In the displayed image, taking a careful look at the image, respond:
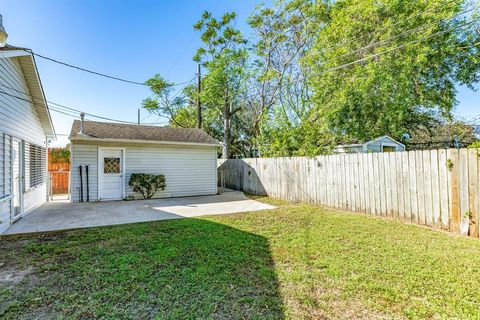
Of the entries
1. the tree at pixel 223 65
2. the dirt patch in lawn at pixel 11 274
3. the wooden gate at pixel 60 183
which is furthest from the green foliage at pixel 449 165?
the wooden gate at pixel 60 183

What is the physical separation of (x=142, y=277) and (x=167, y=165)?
26.3ft

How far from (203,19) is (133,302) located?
2112cm

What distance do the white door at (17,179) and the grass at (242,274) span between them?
2017 mm

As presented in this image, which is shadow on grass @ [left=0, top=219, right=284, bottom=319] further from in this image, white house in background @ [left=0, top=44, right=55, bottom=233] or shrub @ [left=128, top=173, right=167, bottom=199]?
shrub @ [left=128, top=173, right=167, bottom=199]


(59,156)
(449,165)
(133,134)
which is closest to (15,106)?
(133,134)

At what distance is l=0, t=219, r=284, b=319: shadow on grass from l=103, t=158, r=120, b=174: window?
16.2 ft

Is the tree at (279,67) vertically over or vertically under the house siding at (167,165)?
over

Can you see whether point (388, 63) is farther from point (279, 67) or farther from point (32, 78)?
point (32, 78)

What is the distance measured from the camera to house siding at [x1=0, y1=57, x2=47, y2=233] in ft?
17.3

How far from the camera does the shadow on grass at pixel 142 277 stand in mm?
2395

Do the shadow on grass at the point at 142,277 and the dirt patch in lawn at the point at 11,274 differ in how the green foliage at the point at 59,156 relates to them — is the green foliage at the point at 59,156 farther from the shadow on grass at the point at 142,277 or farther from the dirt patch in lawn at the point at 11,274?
the dirt patch in lawn at the point at 11,274

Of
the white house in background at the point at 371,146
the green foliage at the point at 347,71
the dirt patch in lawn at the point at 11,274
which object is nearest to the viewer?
the dirt patch in lawn at the point at 11,274

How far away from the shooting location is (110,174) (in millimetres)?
9648

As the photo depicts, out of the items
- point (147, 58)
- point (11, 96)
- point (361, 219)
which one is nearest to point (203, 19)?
point (147, 58)
